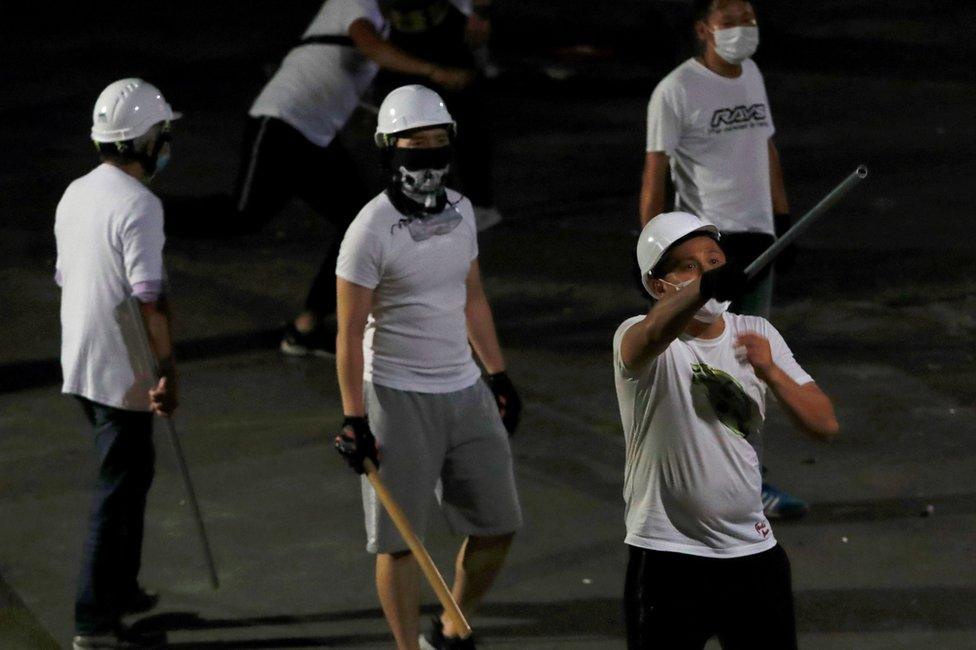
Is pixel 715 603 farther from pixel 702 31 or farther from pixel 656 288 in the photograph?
pixel 702 31

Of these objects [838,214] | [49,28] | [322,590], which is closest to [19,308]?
[322,590]

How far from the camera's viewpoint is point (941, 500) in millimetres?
7172

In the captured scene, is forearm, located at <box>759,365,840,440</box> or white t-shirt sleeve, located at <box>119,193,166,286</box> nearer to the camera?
forearm, located at <box>759,365,840,440</box>

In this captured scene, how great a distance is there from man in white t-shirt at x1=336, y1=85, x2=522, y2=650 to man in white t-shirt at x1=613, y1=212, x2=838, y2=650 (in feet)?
3.64

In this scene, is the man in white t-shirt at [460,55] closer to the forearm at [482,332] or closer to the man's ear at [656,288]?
the forearm at [482,332]

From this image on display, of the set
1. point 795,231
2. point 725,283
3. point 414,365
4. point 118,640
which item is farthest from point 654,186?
point 725,283

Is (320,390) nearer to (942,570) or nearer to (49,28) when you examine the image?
(942,570)

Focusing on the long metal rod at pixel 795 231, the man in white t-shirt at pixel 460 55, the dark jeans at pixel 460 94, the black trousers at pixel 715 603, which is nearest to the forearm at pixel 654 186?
the black trousers at pixel 715 603

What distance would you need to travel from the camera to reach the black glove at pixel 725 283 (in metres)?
3.71

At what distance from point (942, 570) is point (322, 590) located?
7.74 ft

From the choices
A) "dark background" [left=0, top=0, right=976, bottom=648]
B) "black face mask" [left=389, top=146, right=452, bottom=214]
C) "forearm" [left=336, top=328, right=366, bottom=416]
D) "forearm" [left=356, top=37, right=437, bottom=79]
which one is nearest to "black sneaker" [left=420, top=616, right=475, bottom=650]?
"dark background" [left=0, top=0, right=976, bottom=648]

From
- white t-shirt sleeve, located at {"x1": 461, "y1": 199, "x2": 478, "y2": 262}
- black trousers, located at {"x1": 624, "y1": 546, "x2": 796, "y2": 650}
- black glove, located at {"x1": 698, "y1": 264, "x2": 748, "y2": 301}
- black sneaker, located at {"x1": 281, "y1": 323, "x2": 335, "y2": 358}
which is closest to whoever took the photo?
black glove, located at {"x1": 698, "y1": 264, "x2": 748, "y2": 301}

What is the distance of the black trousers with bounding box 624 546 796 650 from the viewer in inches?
174

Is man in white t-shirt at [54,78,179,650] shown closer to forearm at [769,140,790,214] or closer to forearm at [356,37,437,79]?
forearm at [769,140,790,214]
